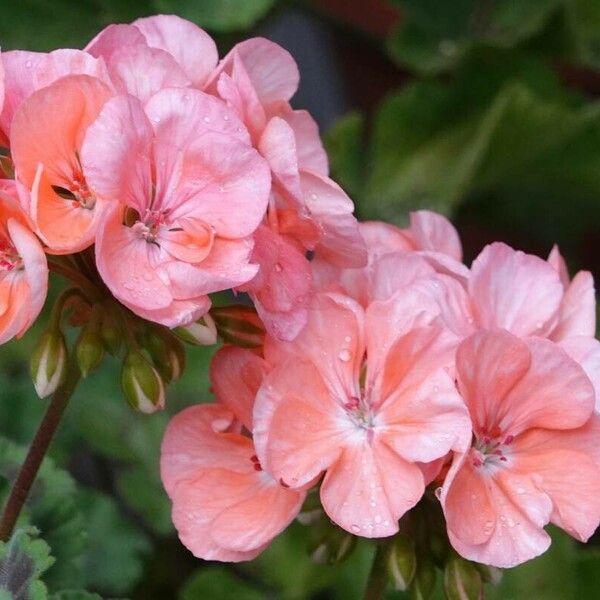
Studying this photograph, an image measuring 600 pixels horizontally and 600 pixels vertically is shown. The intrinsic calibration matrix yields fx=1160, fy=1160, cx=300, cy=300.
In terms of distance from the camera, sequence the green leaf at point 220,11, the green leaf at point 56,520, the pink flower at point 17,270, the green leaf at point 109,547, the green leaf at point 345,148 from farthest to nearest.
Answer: the green leaf at point 345,148 < the green leaf at point 220,11 < the green leaf at point 109,547 < the green leaf at point 56,520 < the pink flower at point 17,270

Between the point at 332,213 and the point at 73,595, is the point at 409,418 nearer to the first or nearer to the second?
the point at 332,213

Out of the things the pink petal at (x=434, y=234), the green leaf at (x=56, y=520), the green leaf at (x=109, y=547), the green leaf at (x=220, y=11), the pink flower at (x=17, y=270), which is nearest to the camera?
the pink flower at (x=17, y=270)

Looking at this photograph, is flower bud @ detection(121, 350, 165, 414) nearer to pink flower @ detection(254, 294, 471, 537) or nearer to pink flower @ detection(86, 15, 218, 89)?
pink flower @ detection(254, 294, 471, 537)

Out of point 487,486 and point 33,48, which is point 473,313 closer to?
point 487,486

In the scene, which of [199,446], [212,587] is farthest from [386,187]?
[199,446]

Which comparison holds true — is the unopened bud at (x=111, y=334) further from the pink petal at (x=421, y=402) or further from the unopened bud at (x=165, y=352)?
the pink petal at (x=421, y=402)

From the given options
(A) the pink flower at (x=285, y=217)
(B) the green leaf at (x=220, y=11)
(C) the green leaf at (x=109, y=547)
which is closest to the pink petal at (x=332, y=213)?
(A) the pink flower at (x=285, y=217)
